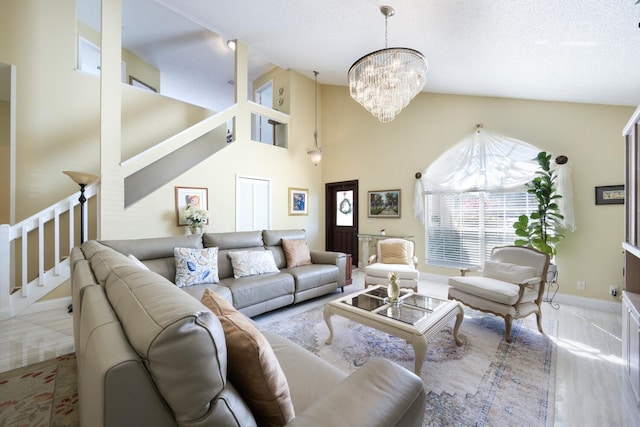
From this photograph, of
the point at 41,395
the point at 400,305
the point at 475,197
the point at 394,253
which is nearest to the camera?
the point at 41,395

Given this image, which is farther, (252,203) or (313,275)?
(252,203)

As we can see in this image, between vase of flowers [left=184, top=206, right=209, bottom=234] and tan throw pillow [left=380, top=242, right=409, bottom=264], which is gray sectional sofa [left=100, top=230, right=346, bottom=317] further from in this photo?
vase of flowers [left=184, top=206, right=209, bottom=234]

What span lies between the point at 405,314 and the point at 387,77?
2.28m

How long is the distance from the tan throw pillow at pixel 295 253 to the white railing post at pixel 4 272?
122 inches

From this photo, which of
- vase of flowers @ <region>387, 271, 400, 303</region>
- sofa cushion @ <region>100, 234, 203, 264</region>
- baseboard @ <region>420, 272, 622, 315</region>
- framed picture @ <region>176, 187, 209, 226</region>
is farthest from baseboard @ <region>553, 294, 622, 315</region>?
framed picture @ <region>176, 187, 209, 226</region>

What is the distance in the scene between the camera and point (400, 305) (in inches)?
95.1

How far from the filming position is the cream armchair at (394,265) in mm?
3488

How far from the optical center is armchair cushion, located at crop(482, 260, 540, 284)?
280cm

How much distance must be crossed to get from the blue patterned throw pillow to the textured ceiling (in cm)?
322

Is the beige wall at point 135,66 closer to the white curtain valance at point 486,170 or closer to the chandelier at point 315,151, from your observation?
the chandelier at point 315,151

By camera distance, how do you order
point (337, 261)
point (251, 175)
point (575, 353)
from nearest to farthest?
1. point (575, 353)
2. point (337, 261)
3. point (251, 175)

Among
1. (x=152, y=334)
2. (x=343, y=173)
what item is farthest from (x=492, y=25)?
(x=343, y=173)

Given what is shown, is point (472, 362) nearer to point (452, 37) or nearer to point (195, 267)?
point (195, 267)

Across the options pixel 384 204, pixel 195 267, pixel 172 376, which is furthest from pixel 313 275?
pixel 172 376
